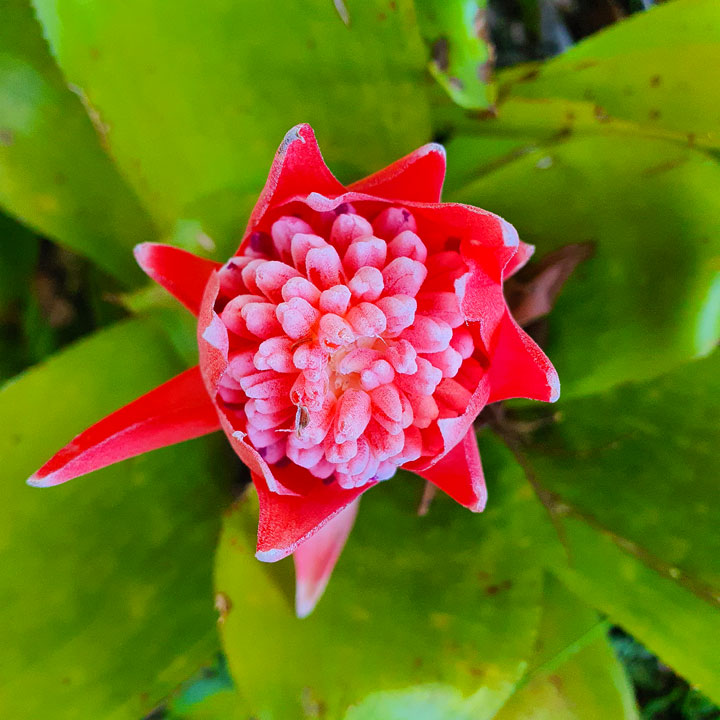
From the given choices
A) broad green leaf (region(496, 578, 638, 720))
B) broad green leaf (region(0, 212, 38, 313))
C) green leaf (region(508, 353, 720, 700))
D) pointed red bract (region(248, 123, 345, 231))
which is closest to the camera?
pointed red bract (region(248, 123, 345, 231))

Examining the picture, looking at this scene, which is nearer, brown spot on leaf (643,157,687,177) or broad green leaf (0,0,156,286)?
brown spot on leaf (643,157,687,177)

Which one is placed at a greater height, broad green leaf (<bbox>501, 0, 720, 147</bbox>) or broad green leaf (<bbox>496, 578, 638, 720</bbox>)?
broad green leaf (<bbox>501, 0, 720, 147</bbox>)

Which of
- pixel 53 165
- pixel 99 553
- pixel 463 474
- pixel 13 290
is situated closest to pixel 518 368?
pixel 463 474

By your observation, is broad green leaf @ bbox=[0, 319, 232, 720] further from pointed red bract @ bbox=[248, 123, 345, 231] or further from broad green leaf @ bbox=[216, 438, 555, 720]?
pointed red bract @ bbox=[248, 123, 345, 231]

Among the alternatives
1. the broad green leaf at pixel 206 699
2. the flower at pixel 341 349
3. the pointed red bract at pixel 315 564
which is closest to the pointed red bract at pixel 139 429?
the flower at pixel 341 349

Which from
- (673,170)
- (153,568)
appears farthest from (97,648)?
(673,170)

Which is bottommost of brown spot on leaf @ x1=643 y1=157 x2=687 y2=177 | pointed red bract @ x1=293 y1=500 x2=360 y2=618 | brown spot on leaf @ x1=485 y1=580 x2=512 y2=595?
brown spot on leaf @ x1=485 y1=580 x2=512 y2=595

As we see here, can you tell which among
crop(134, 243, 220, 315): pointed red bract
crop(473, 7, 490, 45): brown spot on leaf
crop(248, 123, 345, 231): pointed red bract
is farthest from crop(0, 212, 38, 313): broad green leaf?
crop(473, 7, 490, 45): brown spot on leaf
